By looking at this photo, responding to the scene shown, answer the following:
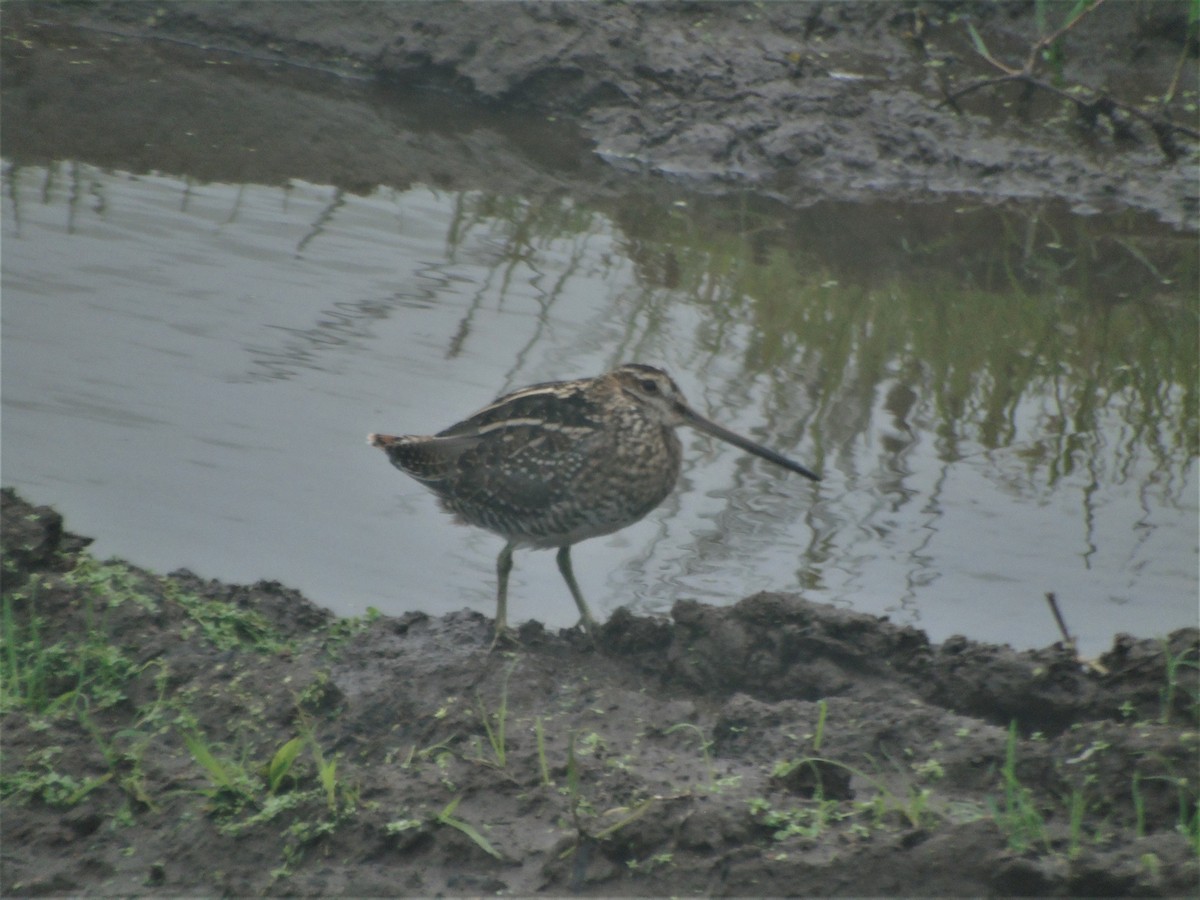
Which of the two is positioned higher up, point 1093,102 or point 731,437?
point 1093,102

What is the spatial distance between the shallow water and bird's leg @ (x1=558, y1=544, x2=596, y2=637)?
25cm

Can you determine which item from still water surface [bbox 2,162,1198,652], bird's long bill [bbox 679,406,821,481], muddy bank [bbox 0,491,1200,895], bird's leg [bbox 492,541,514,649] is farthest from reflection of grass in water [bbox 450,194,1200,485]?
muddy bank [bbox 0,491,1200,895]

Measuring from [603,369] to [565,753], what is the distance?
2706mm

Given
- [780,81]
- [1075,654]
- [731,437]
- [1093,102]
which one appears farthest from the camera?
[780,81]

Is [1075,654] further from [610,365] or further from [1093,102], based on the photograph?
[1093,102]

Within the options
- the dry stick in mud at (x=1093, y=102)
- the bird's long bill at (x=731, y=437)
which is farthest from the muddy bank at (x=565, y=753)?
the dry stick in mud at (x=1093, y=102)

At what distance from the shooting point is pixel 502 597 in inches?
154

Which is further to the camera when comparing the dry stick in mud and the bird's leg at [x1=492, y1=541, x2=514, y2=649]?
the dry stick in mud

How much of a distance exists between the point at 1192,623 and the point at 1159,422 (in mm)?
1405

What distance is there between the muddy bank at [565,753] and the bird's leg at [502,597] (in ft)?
0.18

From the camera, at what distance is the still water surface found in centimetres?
443

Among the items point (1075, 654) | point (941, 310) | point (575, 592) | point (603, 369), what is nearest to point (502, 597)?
point (575, 592)

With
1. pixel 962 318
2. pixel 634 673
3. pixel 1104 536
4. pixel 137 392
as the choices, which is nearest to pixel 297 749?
pixel 634 673

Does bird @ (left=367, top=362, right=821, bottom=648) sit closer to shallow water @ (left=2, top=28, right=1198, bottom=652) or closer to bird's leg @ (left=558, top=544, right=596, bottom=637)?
bird's leg @ (left=558, top=544, right=596, bottom=637)
